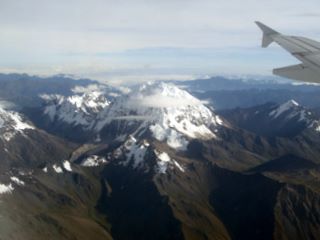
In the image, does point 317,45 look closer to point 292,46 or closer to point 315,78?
point 292,46

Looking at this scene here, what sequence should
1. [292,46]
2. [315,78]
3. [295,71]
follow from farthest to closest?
[292,46] → [295,71] → [315,78]

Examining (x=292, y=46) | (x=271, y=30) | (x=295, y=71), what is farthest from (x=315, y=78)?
(x=271, y=30)

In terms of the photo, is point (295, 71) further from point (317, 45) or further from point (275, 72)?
point (317, 45)

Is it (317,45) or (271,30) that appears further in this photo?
(271,30)

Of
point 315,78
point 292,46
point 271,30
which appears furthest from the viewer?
point 271,30

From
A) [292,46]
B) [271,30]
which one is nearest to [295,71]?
[292,46]

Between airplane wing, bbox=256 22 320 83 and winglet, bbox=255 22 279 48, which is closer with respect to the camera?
airplane wing, bbox=256 22 320 83

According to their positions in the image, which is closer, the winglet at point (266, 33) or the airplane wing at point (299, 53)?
the airplane wing at point (299, 53)
